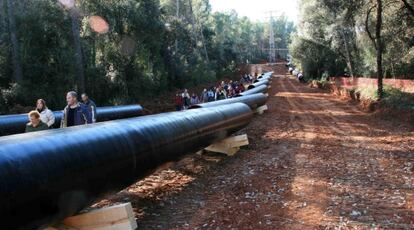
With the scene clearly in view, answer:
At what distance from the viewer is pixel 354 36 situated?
139ft

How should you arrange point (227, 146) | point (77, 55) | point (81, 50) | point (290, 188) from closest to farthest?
point (290, 188), point (227, 146), point (77, 55), point (81, 50)

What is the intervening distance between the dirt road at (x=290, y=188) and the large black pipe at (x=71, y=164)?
3.37 ft

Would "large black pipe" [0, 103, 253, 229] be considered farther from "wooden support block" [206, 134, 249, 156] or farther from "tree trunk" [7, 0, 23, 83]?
"tree trunk" [7, 0, 23, 83]

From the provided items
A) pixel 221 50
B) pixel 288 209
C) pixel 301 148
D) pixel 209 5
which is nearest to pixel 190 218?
pixel 288 209

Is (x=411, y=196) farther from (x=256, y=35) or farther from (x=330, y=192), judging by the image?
(x=256, y=35)

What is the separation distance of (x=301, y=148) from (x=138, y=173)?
752 cm

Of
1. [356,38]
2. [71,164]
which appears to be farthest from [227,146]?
[356,38]

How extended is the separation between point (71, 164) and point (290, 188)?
16.3ft

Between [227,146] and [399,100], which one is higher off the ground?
[399,100]

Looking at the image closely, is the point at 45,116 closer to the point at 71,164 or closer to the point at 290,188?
the point at 71,164

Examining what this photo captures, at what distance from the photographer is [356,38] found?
41.1 m

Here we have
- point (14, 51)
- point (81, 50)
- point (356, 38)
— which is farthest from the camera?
point (356, 38)

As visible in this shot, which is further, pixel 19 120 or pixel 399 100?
pixel 399 100

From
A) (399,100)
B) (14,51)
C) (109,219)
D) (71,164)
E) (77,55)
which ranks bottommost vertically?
Answer: (109,219)
